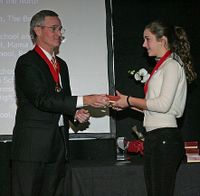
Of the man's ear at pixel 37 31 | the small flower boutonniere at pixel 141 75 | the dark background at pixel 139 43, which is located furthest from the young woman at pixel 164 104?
the dark background at pixel 139 43

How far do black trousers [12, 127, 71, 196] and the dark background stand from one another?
5.29 ft

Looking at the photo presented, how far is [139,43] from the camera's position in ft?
15.3

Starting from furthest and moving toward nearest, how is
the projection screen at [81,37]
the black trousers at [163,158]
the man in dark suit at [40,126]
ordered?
the projection screen at [81,37] < the man in dark suit at [40,126] < the black trousers at [163,158]

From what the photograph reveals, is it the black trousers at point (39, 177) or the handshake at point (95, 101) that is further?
the handshake at point (95, 101)

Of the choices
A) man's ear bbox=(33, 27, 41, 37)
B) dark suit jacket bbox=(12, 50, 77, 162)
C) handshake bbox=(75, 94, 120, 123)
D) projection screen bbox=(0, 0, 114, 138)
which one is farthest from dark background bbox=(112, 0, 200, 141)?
dark suit jacket bbox=(12, 50, 77, 162)

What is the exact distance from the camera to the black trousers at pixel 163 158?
2.82 m

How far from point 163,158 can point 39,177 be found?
830mm

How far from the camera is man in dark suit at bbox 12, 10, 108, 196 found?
2.93 metres

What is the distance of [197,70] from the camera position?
4.69 meters

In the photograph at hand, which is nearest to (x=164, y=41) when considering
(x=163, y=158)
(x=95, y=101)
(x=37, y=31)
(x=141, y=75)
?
(x=95, y=101)

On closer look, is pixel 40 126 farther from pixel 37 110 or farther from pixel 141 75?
pixel 141 75

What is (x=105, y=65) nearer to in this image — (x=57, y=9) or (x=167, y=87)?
(x=57, y=9)

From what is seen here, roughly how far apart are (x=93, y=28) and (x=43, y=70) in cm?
161

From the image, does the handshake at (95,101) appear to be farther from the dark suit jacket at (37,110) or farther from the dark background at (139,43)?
the dark background at (139,43)
